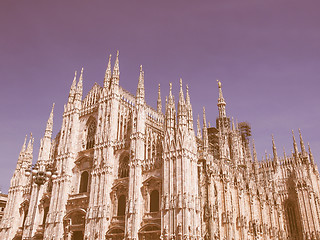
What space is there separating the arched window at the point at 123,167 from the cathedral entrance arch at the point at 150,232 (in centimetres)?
760

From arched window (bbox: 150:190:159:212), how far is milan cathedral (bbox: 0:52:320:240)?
4.4 inches

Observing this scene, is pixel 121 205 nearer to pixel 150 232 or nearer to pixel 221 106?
pixel 150 232

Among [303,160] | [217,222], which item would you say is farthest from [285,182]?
[217,222]

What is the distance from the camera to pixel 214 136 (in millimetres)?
62312

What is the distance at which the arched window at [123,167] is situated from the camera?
3955 centimetres

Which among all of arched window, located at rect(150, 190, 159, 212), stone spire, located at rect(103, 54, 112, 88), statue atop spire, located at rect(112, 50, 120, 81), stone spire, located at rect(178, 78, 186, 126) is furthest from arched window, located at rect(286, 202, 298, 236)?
stone spire, located at rect(103, 54, 112, 88)

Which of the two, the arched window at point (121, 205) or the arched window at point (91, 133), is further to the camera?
the arched window at point (91, 133)

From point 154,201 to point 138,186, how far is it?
2.56 m

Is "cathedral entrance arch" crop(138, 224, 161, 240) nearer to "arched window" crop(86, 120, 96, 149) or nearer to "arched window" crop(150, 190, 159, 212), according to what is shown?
"arched window" crop(150, 190, 159, 212)

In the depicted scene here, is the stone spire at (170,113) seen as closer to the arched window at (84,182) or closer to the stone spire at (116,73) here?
the stone spire at (116,73)

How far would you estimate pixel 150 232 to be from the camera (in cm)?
3322

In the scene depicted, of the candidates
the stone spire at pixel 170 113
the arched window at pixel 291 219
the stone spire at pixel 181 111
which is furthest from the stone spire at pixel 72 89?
the arched window at pixel 291 219

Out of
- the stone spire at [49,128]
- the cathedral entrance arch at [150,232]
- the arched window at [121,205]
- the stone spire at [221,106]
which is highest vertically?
the stone spire at [221,106]

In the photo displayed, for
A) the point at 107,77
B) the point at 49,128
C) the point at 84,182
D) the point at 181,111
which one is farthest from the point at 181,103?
the point at 49,128
